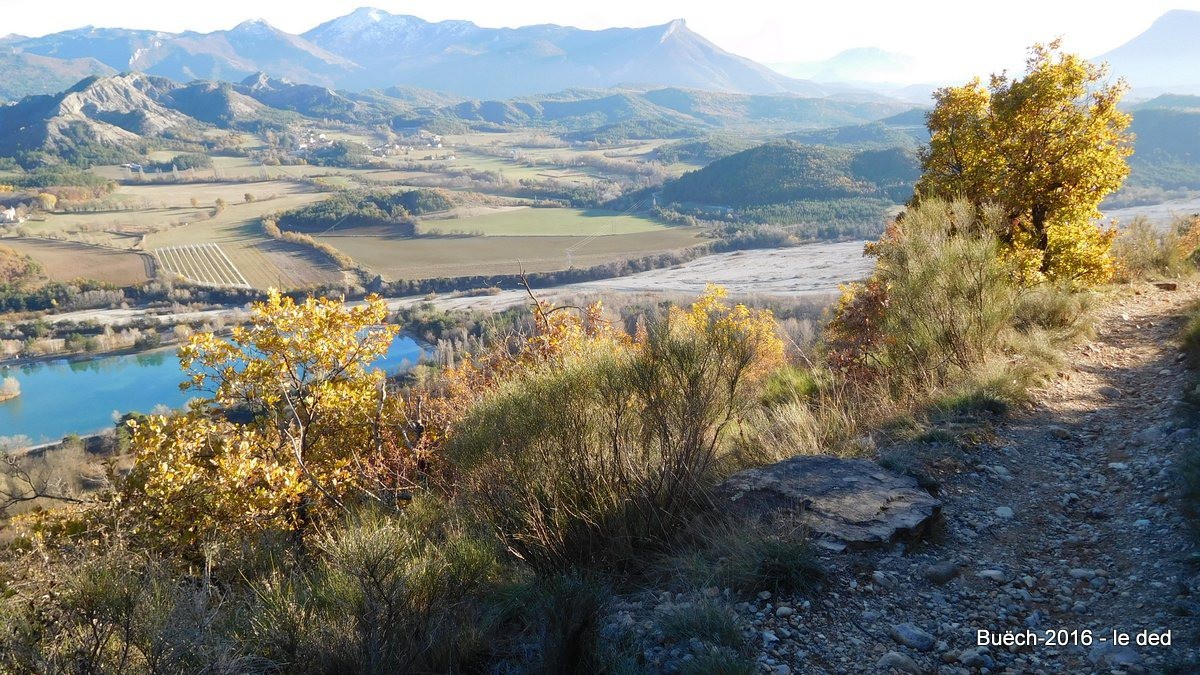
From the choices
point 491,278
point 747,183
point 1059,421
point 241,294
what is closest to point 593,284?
point 491,278

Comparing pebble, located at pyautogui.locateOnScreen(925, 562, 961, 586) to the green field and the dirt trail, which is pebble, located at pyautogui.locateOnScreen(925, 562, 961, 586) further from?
the green field

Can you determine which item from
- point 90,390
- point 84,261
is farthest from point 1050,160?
point 84,261

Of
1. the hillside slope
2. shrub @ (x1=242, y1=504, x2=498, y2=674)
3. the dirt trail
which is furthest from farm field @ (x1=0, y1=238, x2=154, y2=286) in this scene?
the dirt trail

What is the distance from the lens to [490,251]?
220 feet

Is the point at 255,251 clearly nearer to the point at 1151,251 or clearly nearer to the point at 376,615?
the point at 1151,251

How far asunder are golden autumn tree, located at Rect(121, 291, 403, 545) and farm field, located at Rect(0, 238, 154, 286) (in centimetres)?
5897

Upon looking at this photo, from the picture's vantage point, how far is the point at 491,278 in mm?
56969

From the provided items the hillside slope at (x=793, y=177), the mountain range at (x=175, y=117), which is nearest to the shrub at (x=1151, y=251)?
the hillside slope at (x=793, y=177)

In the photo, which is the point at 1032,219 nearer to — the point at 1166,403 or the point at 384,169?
the point at 1166,403

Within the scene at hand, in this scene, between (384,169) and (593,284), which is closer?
(593,284)

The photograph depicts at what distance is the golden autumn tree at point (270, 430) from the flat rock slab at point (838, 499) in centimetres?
431

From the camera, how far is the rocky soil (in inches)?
124

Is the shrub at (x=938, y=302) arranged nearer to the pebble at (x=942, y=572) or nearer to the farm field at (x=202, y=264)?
the pebble at (x=942, y=572)

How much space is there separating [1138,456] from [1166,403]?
1.38 m
